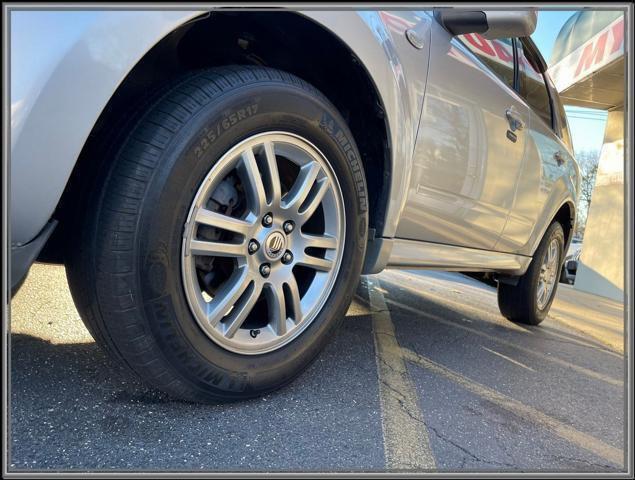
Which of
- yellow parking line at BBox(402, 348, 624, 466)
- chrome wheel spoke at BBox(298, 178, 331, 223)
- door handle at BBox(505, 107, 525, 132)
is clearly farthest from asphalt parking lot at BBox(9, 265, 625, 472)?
door handle at BBox(505, 107, 525, 132)

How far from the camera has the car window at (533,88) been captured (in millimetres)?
2898

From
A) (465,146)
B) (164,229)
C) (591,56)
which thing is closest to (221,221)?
(164,229)

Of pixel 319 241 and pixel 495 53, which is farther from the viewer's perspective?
pixel 495 53

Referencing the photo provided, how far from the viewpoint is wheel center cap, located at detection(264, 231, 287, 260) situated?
151 cm

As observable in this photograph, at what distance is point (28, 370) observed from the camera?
1609mm

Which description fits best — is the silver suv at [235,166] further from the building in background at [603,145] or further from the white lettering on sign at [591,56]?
the building in background at [603,145]

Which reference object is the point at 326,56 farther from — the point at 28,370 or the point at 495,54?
the point at 28,370

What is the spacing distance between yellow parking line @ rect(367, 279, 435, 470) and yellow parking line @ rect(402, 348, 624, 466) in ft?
0.55

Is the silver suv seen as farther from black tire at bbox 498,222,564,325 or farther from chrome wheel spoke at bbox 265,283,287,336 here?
black tire at bbox 498,222,564,325

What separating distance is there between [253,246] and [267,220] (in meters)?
0.10

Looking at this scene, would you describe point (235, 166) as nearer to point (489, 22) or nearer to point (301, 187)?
point (301, 187)

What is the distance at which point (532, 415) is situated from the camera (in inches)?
74.7

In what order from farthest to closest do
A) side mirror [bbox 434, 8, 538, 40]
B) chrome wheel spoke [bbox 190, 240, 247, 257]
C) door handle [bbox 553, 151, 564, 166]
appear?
door handle [bbox 553, 151, 564, 166], side mirror [bbox 434, 8, 538, 40], chrome wheel spoke [bbox 190, 240, 247, 257]

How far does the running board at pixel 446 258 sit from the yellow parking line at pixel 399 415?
0.48m
